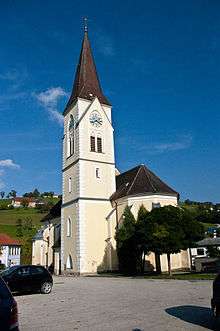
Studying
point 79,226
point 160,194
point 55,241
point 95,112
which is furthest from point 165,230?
point 55,241

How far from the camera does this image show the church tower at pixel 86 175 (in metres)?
38.8

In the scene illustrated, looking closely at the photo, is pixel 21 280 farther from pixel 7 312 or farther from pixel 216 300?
pixel 7 312

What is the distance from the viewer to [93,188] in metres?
40.8

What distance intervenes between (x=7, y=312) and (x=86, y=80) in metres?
42.6

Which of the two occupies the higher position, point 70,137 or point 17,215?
point 70,137

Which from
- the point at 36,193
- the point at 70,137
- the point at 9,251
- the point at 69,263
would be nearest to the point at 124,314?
the point at 69,263

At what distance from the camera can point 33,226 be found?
93625 millimetres

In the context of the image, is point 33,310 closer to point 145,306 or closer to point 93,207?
point 145,306

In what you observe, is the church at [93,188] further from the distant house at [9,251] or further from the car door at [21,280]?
the distant house at [9,251]

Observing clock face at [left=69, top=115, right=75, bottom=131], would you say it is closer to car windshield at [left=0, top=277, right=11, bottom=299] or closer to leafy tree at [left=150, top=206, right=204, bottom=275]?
leafy tree at [left=150, top=206, right=204, bottom=275]

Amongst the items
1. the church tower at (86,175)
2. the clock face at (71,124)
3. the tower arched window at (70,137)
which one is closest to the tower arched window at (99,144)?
the church tower at (86,175)

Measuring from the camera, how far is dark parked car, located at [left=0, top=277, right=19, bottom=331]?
544 cm

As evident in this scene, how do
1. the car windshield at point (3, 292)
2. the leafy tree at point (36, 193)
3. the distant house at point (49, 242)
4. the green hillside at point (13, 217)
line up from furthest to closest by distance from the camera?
1. the leafy tree at point (36, 193)
2. the green hillside at point (13, 217)
3. the distant house at point (49, 242)
4. the car windshield at point (3, 292)

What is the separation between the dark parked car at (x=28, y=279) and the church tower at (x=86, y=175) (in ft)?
61.5
